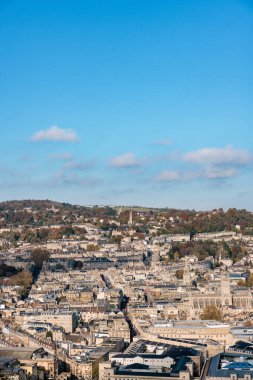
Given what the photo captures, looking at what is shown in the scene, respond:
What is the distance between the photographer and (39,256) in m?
49.3

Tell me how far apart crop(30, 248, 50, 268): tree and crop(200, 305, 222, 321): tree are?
1817cm

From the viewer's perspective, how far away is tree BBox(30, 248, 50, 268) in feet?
159

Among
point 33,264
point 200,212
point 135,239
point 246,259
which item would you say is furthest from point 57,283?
point 200,212

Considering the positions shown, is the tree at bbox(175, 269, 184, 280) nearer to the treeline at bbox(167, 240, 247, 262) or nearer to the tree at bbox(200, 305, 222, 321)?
the treeline at bbox(167, 240, 247, 262)

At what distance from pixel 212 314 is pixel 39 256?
2001 cm

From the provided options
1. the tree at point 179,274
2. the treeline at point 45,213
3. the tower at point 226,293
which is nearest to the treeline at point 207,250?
the tree at point 179,274

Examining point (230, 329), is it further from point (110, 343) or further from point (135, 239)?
point (135, 239)

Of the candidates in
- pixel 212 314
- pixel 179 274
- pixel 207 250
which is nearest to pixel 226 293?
pixel 212 314

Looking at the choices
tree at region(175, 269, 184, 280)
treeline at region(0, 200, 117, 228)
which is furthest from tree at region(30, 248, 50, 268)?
treeline at region(0, 200, 117, 228)

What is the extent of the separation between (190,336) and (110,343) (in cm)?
356

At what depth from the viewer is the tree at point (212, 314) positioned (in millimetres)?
31344

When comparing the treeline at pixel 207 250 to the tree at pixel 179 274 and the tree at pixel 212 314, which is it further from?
the tree at pixel 212 314

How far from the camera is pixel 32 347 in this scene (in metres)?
25.8

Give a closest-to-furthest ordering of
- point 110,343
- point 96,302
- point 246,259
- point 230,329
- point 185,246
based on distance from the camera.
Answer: point 110,343, point 230,329, point 96,302, point 246,259, point 185,246
